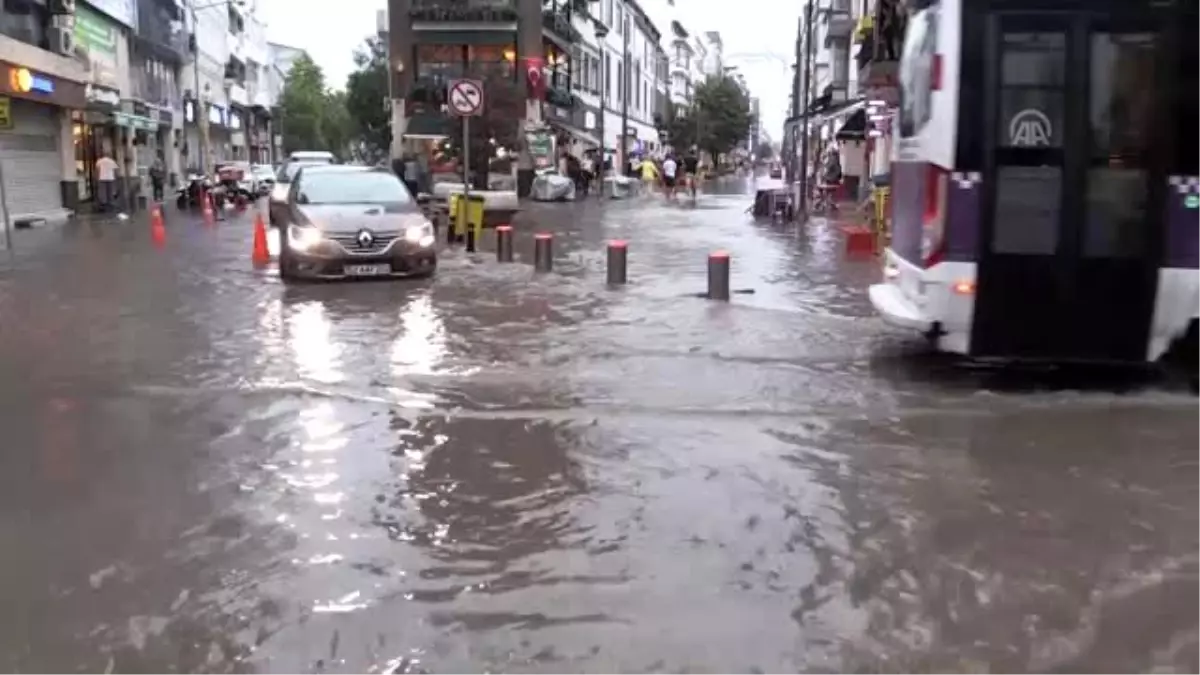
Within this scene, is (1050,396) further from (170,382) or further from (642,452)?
(170,382)

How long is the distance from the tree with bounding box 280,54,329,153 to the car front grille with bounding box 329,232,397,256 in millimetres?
90405

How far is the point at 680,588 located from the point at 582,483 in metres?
1.72

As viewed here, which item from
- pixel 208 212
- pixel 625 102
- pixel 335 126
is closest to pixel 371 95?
pixel 625 102

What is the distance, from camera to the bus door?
8.88 meters

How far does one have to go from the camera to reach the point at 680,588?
5438mm

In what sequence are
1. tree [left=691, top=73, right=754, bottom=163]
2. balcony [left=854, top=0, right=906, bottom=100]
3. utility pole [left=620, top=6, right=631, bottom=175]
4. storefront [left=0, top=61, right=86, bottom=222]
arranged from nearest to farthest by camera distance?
balcony [left=854, top=0, right=906, bottom=100] < storefront [left=0, top=61, right=86, bottom=222] < utility pole [left=620, top=6, right=631, bottom=175] < tree [left=691, top=73, right=754, bottom=163]

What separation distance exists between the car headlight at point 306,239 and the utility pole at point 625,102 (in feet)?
185

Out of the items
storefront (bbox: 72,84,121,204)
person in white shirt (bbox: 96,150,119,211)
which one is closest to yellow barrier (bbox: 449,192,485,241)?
person in white shirt (bbox: 96,150,119,211)

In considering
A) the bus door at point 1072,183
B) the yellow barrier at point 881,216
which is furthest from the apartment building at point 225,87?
the bus door at point 1072,183

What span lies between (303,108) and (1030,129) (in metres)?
102

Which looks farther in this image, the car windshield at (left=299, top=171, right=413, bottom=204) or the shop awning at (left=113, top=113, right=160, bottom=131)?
the shop awning at (left=113, top=113, right=160, bottom=131)

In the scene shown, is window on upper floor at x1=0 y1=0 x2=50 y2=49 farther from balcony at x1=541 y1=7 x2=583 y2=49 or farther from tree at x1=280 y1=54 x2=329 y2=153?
tree at x1=280 y1=54 x2=329 y2=153

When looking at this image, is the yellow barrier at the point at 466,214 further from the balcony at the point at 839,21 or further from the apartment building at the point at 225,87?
the apartment building at the point at 225,87

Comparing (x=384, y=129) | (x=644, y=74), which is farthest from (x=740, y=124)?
(x=384, y=129)
